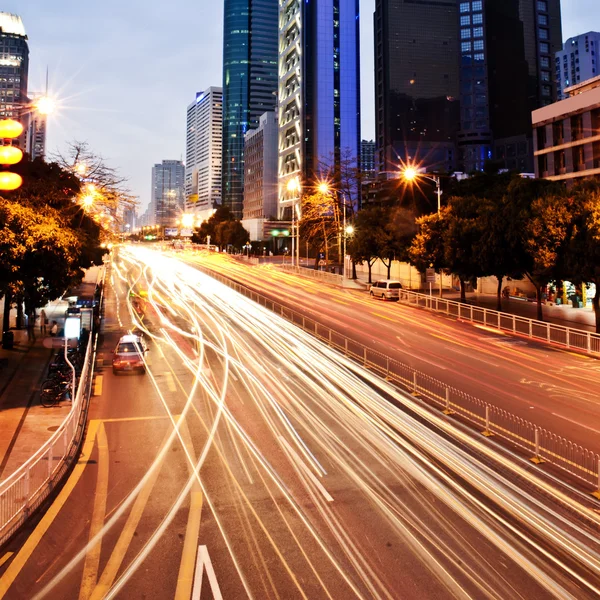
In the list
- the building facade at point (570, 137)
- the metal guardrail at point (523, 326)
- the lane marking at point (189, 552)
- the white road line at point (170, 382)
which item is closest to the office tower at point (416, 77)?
the building facade at point (570, 137)

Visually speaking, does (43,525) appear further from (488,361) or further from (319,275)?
(319,275)

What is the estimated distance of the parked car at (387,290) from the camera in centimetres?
4600

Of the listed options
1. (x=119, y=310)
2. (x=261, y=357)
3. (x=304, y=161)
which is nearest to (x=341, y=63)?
(x=304, y=161)

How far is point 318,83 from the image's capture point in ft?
410

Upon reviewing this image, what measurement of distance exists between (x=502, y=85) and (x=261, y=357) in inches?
6678

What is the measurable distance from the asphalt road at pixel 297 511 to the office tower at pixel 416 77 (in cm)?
16567

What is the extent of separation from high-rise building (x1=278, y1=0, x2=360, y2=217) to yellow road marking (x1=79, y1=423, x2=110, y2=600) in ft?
370

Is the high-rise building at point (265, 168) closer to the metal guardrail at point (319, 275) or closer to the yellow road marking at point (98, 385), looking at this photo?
the metal guardrail at point (319, 275)

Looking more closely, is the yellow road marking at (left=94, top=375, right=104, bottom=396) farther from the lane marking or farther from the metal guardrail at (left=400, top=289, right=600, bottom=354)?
the metal guardrail at (left=400, top=289, right=600, bottom=354)

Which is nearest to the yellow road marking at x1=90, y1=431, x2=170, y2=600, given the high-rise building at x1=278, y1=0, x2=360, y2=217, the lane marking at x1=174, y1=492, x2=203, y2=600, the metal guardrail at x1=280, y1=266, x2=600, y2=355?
the lane marking at x1=174, y1=492, x2=203, y2=600

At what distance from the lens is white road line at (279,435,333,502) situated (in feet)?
32.8

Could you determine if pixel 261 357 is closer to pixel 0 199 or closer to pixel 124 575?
pixel 0 199

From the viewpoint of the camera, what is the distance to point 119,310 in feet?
135

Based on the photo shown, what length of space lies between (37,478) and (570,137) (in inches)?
2504
